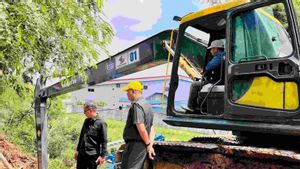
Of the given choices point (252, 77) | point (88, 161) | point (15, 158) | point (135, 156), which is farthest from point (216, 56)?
point (15, 158)

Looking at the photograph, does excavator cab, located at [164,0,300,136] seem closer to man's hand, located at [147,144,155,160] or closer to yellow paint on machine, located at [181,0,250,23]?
yellow paint on machine, located at [181,0,250,23]

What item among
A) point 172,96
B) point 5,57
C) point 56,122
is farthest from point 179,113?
point 56,122

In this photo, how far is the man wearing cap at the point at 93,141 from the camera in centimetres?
596

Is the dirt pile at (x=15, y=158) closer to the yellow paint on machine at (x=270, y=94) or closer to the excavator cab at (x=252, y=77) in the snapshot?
the excavator cab at (x=252, y=77)

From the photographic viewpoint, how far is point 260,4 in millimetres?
3602

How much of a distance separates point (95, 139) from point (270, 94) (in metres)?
3.30

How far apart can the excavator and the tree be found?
3.64ft

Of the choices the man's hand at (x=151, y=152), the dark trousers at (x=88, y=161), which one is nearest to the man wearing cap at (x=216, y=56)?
the man's hand at (x=151, y=152)

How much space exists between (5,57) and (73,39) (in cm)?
90

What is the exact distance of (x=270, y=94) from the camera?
3406mm

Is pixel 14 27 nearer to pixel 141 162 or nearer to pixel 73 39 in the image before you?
pixel 73 39

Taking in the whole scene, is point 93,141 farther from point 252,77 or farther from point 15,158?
point 15,158

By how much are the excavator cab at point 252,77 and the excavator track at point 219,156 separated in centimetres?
24

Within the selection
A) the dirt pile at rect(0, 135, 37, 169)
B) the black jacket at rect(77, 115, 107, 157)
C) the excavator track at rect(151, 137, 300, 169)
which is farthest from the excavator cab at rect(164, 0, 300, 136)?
the dirt pile at rect(0, 135, 37, 169)
